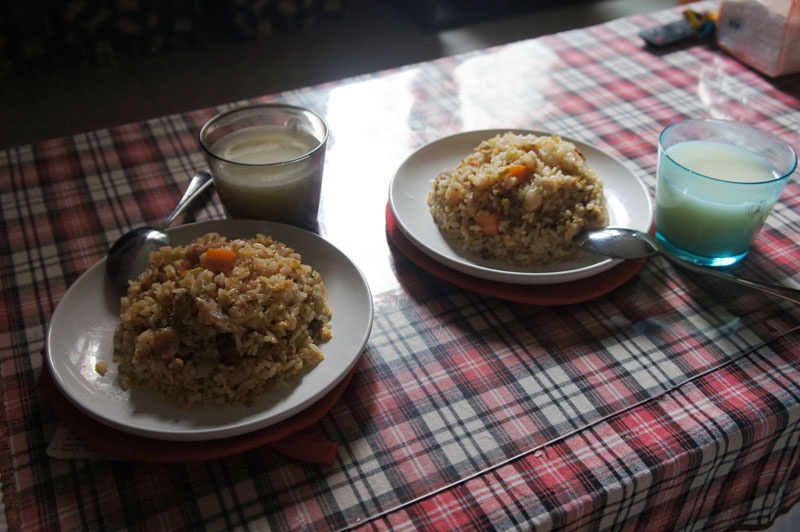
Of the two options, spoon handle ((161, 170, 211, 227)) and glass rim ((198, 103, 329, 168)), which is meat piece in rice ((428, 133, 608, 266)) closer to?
glass rim ((198, 103, 329, 168))

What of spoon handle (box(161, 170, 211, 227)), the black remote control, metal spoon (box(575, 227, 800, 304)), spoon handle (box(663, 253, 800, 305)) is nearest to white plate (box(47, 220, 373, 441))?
spoon handle (box(161, 170, 211, 227))

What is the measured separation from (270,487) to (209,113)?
120cm

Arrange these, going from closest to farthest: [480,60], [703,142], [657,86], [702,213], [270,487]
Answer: [270,487]
[702,213]
[703,142]
[657,86]
[480,60]

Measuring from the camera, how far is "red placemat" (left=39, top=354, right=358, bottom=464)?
3.25 ft

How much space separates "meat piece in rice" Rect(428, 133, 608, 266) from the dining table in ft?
0.24

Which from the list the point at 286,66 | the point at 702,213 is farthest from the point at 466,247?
the point at 286,66

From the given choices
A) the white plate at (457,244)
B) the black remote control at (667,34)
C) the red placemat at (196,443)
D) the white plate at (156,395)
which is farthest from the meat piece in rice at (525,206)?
the black remote control at (667,34)

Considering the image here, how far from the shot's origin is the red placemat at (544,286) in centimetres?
128

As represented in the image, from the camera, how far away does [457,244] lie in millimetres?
1374

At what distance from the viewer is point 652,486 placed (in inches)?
39.8

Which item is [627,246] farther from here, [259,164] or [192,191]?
[192,191]

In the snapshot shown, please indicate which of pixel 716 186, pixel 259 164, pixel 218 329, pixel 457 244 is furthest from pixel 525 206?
pixel 218 329

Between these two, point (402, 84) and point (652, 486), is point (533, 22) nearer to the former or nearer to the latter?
point (402, 84)

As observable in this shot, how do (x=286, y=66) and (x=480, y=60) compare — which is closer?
(x=480, y=60)
